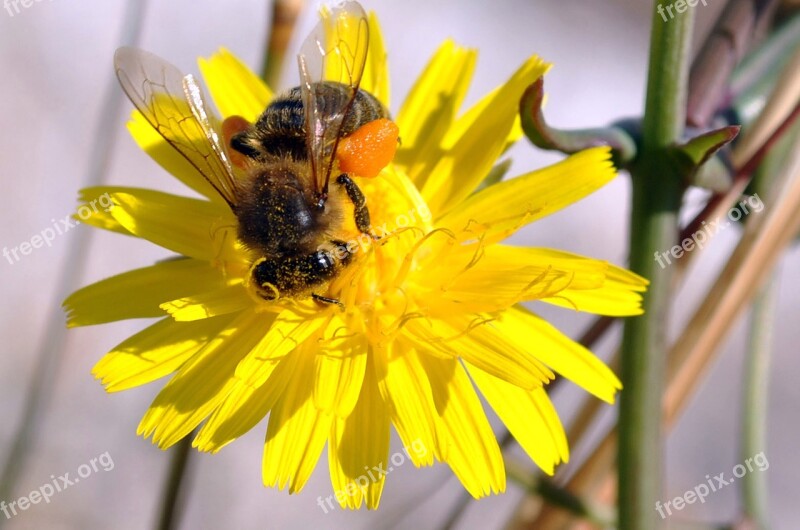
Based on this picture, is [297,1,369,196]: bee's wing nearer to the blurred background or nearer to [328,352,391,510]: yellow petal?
[328,352,391,510]: yellow petal

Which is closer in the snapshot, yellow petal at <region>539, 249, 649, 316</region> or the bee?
yellow petal at <region>539, 249, 649, 316</region>

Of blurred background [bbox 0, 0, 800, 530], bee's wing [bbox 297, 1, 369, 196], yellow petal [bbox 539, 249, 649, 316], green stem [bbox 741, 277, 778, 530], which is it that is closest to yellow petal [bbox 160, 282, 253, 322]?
bee's wing [bbox 297, 1, 369, 196]

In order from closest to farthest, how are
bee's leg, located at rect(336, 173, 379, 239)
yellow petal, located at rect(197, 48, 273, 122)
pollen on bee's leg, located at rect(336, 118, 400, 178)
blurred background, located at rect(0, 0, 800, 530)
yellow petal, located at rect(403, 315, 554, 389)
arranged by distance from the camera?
yellow petal, located at rect(403, 315, 554, 389) → pollen on bee's leg, located at rect(336, 118, 400, 178) → bee's leg, located at rect(336, 173, 379, 239) → yellow petal, located at rect(197, 48, 273, 122) → blurred background, located at rect(0, 0, 800, 530)

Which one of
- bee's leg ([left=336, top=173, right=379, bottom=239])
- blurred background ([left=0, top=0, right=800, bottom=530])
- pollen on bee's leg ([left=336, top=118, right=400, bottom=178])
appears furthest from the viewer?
blurred background ([left=0, top=0, right=800, bottom=530])

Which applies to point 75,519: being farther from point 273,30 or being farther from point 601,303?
point 601,303

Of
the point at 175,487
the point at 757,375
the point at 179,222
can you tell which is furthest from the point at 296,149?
the point at 757,375

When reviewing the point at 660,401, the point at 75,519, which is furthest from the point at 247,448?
the point at 660,401
